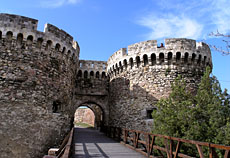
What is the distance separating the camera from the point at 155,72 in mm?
9688

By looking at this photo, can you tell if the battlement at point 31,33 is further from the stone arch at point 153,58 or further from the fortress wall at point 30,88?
the stone arch at point 153,58

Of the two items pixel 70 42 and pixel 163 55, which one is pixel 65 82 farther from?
pixel 163 55

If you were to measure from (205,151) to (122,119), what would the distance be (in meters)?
5.46

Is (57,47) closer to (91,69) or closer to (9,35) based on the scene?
(9,35)

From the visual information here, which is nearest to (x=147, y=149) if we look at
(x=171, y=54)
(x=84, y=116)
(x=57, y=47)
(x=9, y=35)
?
(x=171, y=54)

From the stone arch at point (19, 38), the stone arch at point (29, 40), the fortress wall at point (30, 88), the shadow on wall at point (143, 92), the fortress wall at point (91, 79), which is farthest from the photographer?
the fortress wall at point (91, 79)

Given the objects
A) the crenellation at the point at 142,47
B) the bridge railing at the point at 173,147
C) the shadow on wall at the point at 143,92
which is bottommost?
the bridge railing at the point at 173,147

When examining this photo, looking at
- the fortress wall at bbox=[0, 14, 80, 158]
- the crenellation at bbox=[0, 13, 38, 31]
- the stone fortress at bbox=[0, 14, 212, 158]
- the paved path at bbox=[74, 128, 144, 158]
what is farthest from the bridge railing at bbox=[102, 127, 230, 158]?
the crenellation at bbox=[0, 13, 38, 31]

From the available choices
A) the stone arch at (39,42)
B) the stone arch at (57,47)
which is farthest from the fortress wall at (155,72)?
the stone arch at (39,42)

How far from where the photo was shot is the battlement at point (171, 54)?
31.4 ft

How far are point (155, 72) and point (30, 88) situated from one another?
6058 millimetres

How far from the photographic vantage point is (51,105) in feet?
27.0

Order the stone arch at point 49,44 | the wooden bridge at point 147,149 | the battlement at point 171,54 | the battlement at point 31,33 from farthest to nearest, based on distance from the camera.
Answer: the battlement at point 171,54 < the stone arch at point 49,44 < the battlement at point 31,33 < the wooden bridge at point 147,149

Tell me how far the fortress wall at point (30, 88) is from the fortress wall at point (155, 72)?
3542 mm
